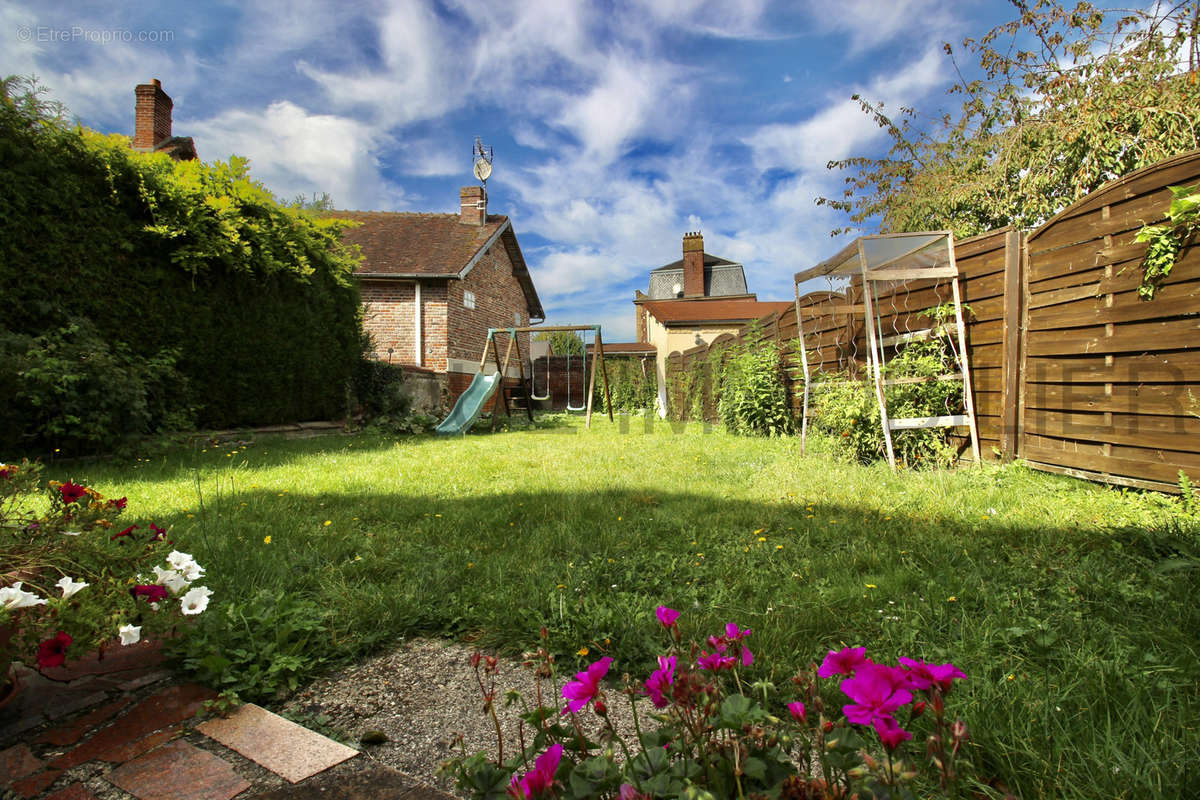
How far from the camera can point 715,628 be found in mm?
1634

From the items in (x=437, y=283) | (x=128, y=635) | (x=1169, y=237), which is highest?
(x=437, y=283)

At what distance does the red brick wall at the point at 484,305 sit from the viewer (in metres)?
14.4

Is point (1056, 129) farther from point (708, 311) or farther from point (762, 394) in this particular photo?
point (708, 311)

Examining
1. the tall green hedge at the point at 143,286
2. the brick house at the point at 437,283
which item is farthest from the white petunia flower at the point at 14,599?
the brick house at the point at 437,283

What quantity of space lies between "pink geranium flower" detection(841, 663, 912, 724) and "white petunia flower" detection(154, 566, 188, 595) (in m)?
1.50

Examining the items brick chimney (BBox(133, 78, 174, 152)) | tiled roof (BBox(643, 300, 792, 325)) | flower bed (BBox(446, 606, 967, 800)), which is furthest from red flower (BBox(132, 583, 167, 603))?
tiled roof (BBox(643, 300, 792, 325))

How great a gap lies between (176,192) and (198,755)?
641cm

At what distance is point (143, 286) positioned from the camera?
5.51 meters

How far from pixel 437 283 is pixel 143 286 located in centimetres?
871

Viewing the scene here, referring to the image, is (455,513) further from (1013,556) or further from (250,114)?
(250,114)

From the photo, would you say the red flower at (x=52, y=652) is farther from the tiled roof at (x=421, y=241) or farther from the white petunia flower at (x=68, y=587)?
the tiled roof at (x=421, y=241)

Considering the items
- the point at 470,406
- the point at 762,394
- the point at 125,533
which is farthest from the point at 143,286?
the point at 762,394

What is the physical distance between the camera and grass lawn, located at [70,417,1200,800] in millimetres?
1185

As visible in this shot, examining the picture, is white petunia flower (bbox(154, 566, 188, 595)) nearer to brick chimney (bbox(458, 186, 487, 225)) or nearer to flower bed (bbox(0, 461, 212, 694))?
flower bed (bbox(0, 461, 212, 694))
